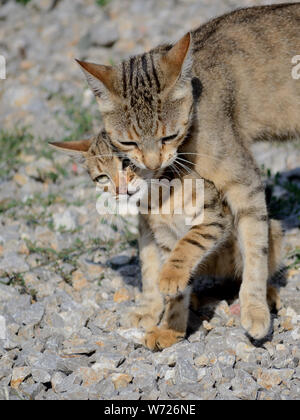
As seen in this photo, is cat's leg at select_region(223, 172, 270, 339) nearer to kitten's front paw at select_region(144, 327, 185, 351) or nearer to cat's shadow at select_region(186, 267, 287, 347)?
cat's shadow at select_region(186, 267, 287, 347)

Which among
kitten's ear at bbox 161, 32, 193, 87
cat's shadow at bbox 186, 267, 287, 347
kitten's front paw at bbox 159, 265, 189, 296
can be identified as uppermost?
kitten's ear at bbox 161, 32, 193, 87

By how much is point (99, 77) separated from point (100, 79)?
0.04 feet

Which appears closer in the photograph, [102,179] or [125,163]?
[125,163]

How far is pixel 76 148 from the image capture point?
3617 millimetres

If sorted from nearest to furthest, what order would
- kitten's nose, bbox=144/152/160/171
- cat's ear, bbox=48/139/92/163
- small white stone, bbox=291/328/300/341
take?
kitten's nose, bbox=144/152/160/171 < small white stone, bbox=291/328/300/341 < cat's ear, bbox=48/139/92/163

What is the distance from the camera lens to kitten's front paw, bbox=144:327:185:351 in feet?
11.1

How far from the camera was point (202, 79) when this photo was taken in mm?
3543

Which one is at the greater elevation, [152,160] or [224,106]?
[224,106]

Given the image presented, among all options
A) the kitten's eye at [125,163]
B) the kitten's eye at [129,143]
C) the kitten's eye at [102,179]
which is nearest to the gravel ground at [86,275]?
the kitten's eye at [102,179]

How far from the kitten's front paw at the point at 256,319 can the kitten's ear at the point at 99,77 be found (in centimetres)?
138

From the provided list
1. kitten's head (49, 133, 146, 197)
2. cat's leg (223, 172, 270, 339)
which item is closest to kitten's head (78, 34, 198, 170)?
kitten's head (49, 133, 146, 197)

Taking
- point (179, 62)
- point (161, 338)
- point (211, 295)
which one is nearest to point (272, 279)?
point (211, 295)

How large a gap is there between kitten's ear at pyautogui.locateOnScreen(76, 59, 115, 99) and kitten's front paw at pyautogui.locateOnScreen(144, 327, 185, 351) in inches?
52.8

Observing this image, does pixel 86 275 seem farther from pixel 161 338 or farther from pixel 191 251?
pixel 191 251
